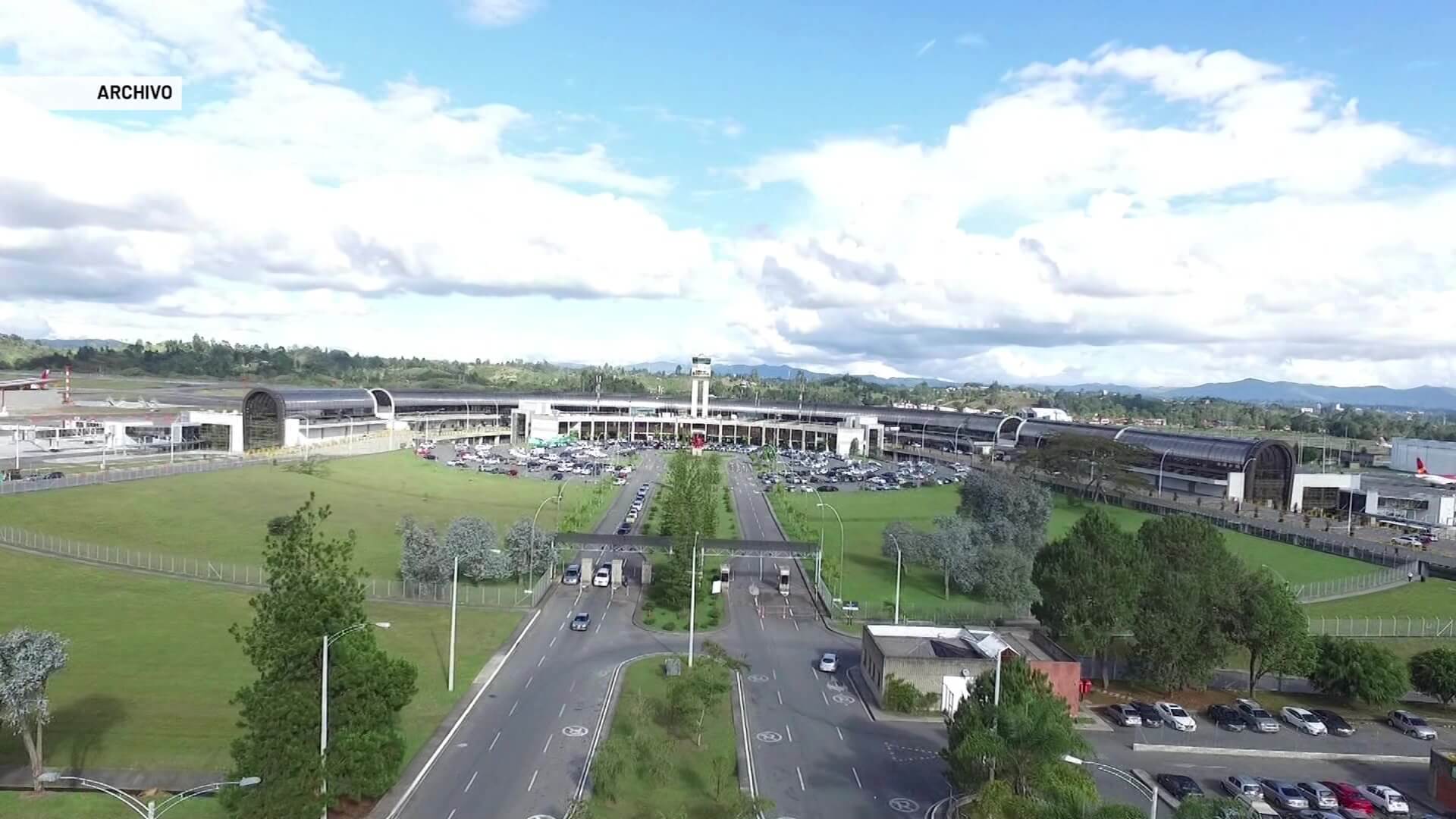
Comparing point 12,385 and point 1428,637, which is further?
point 12,385

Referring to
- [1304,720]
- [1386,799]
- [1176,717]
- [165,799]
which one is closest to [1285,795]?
[1386,799]

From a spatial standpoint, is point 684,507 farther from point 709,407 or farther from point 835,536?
point 709,407

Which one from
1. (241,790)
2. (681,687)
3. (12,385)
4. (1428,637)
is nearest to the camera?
(241,790)

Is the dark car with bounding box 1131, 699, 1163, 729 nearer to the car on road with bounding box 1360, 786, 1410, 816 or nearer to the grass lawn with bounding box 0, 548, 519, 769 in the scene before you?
the car on road with bounding box 1360, 786, 1410, 816

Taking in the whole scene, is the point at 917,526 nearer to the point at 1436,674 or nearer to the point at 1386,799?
the point at 1436,674

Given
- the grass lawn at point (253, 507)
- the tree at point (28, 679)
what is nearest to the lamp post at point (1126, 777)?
the tree at point (28, 679)

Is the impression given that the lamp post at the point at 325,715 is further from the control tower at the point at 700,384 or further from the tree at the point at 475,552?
the control tower at the point at 700,384

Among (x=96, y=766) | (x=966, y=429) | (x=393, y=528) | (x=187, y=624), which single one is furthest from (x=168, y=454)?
(x=966, y=429)
